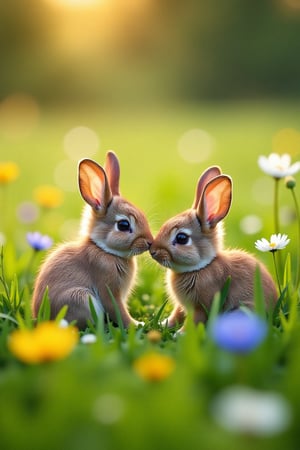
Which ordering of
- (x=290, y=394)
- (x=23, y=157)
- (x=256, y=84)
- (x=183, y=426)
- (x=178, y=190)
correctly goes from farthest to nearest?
(x=256, y=84), (x=23, y=157), (x=178, y=190), (x=290, y=394), (x=183, y=426)

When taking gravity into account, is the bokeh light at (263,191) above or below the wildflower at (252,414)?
above

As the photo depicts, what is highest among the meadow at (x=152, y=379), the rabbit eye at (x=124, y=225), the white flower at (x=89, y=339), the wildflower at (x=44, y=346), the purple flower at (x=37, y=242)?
the rabbit eye at (x=124, y=225)

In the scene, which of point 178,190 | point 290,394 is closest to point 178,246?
point 290,394

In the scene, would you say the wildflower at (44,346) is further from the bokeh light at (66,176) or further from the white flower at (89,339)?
the bokeh light at (66,176)

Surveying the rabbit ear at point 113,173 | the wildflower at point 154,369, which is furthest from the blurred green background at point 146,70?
the wildflower at point 154,369

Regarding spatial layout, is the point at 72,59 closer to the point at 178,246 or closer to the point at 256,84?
the point at 256,84

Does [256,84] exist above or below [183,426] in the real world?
above

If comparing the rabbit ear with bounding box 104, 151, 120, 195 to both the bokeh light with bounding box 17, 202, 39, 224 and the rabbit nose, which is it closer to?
the rabbit nose

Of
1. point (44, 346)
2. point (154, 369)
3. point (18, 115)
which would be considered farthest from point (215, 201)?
point (18, 115)
